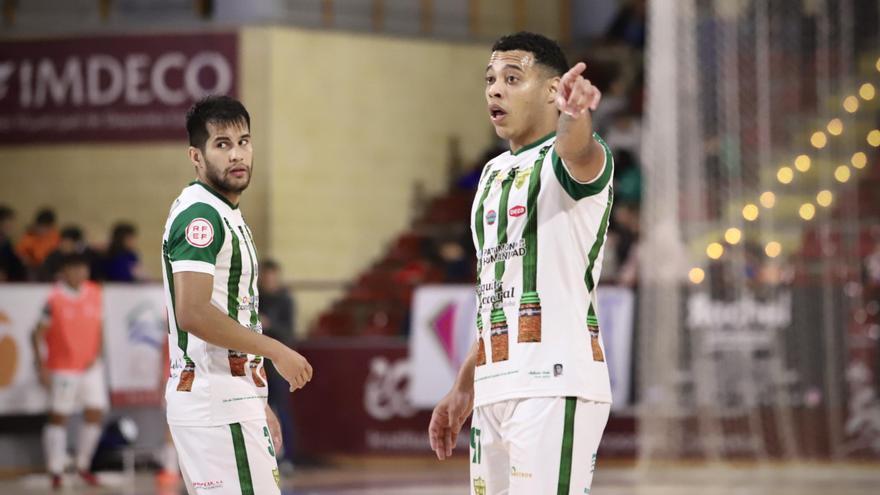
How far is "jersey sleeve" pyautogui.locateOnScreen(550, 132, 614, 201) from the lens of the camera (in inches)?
199

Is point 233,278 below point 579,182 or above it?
below

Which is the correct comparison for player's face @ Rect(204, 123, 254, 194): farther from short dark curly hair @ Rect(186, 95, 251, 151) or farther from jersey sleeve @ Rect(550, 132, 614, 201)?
jersey sleeve @ Rect(550, 132, 614, 201)

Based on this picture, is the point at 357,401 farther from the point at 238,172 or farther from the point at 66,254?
the point at 238,172

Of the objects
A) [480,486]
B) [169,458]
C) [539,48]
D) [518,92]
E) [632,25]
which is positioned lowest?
[169,458]

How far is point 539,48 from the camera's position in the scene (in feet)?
17.7

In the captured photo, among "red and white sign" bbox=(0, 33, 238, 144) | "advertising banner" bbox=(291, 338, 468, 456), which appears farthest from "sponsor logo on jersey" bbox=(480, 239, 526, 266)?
"red and white sign" bbox=(0, 33, 238, 144)

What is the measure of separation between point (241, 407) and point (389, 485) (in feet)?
30.0

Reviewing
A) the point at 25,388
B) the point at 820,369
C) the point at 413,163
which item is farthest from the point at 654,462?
the point at 413,163

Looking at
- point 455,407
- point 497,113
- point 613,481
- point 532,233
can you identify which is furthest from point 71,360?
point 532,233

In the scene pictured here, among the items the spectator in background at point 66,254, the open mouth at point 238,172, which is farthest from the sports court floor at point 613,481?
the open mouth at point 238,172

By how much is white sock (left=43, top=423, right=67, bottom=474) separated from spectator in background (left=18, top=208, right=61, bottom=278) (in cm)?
295

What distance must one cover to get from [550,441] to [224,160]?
171 centimetres

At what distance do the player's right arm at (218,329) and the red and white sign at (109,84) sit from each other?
1551cm

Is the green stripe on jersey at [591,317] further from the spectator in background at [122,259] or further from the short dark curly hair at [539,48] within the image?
the spectator in background at [122,259]
